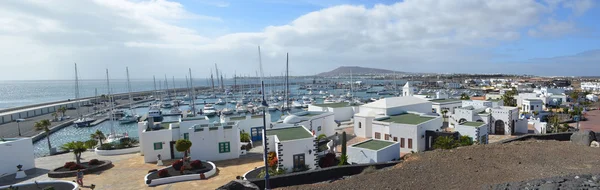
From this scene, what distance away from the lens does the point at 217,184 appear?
58.6 ft

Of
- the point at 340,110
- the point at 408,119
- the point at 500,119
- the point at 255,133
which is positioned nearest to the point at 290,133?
the point at 255,133

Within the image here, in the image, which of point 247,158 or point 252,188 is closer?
point 252,188

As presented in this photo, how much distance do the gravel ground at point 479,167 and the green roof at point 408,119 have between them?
21.4ft

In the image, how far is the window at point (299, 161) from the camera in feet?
65.5

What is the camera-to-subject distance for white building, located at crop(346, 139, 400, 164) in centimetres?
2053

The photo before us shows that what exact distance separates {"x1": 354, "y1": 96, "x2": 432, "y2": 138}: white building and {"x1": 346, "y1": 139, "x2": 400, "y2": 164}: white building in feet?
28.1

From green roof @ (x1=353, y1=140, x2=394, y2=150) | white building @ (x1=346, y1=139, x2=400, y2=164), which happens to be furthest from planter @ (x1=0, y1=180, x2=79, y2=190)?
green roof @ (x1=353, y1=140, x2=394, y2=150)

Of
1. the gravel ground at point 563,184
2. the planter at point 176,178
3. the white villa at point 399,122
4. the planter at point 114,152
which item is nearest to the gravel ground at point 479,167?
the gravel ground at point 563,184

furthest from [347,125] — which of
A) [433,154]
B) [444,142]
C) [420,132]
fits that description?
[433,154]

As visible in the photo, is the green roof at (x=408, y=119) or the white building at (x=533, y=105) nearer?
the green roof at (x=408, y=119)

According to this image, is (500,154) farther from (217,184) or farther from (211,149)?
(211,149)

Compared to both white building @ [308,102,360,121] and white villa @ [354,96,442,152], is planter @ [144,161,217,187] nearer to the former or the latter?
white villa @ [354,96,442,152]

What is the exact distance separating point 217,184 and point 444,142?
639 inches

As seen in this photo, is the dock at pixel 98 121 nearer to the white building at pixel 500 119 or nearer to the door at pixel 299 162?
the door at pixel 299 162
